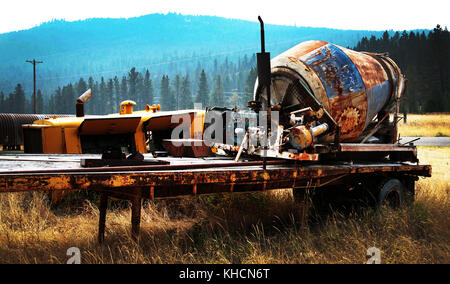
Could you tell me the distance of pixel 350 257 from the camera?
4.68 meters

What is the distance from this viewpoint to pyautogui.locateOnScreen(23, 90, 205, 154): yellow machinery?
9.05 m

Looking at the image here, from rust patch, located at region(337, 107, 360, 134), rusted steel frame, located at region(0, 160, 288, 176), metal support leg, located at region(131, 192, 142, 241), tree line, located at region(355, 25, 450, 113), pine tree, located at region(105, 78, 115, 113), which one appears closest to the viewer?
rusted steel frame, located at region(0, 160, 288, 176)

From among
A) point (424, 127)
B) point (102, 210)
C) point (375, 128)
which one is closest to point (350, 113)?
point (375, 128)

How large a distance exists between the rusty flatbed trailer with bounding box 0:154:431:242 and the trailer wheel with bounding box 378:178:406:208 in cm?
35

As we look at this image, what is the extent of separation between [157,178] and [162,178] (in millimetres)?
55

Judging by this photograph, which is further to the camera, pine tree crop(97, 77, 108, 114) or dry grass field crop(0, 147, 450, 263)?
pine tree crop(97, 77, 108, 114)

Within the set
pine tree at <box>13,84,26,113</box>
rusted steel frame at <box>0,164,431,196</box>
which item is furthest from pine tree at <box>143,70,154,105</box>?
rusted steel frame at <box>0,164,431,196</box>

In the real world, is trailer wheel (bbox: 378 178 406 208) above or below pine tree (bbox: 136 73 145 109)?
below

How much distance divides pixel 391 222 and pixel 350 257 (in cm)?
141

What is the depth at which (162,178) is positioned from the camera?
4238 mm

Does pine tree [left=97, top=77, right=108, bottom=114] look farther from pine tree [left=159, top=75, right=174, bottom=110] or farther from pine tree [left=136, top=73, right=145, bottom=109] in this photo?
pine tree [left=159, top=75, right=174, bottom=110]
